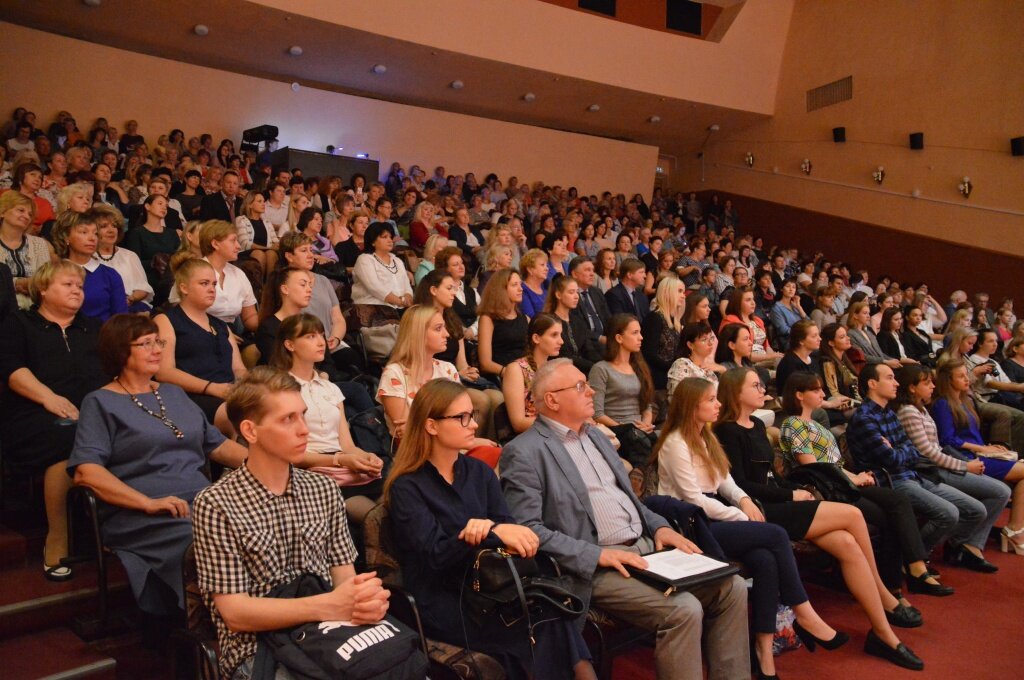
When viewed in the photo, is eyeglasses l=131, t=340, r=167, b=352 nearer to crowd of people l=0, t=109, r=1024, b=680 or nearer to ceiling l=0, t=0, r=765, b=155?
crowd of people l=0, t=109, r=1024, b=680

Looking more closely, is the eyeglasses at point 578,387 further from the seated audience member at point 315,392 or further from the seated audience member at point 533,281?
the seated audience member at point 533,281

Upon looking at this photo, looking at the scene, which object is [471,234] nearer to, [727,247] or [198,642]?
[727,247]

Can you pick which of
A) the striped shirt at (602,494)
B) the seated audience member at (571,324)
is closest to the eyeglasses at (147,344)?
the striped shirt at (602,494)

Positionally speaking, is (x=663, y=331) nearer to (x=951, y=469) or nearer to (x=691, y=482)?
(x=951, y=469)

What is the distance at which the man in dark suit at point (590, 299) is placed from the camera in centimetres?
577

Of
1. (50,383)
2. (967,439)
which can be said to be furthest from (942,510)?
(50,383)

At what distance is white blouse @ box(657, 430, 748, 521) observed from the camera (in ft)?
10.7

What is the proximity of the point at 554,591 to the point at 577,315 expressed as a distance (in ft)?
10.7

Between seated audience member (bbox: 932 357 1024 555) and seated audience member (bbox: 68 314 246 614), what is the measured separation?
4.20m

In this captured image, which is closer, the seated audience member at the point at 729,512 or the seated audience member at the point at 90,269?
the seated audience member at the point at 729,512

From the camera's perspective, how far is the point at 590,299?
237 inches

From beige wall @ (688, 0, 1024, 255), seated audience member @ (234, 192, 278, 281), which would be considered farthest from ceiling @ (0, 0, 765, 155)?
seated audience member @ (234, 192, 278, 281)

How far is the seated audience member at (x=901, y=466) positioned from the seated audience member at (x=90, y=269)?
384cm

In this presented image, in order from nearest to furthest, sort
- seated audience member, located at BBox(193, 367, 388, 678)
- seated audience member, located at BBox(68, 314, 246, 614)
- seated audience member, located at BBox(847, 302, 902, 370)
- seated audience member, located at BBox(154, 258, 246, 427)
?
seated audience member, located at BBox(193, 367, 388, 678)
seated audience member, located at BBox(68, 314, 246, 614)
seated audience member, located at BBox(154, 258, 246, 427)
seated audience member, located at BBox(847, 302, 902, 370)
